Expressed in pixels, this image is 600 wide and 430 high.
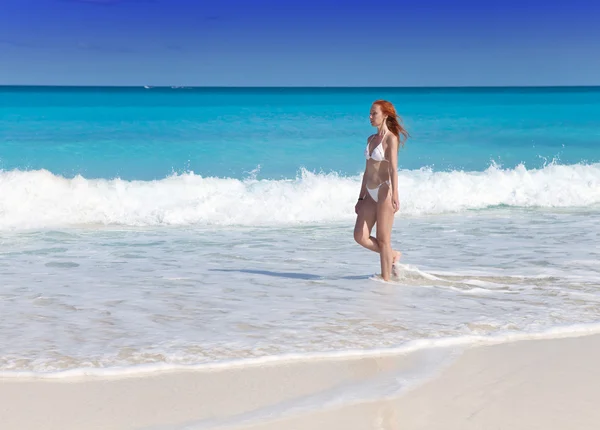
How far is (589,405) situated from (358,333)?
6.13 ft

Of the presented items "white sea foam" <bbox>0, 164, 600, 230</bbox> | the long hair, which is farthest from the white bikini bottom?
"white sea foam" <bbox>0, 164, 600, 230</bbox>

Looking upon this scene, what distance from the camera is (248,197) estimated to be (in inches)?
573

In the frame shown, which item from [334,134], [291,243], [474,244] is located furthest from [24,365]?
[334,134]

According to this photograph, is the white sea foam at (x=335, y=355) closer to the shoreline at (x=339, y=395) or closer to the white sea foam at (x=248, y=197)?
the shoreline at (x=339, y=395)

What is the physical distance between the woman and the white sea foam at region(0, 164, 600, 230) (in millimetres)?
5000

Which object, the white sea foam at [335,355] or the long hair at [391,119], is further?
the long hair at [391,119]

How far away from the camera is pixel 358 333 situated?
227 inches

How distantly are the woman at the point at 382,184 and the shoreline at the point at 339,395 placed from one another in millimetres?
2286

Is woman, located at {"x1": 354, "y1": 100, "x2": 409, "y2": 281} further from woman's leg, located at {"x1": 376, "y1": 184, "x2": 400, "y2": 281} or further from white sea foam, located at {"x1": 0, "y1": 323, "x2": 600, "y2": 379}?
white sea foam, located at {"x1": 0, "y1": 323, "x2": 600, "y2": 379}

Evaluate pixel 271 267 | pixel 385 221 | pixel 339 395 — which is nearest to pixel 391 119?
pixel 385 221

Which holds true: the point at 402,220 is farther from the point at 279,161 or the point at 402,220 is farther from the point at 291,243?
the point at 279,161

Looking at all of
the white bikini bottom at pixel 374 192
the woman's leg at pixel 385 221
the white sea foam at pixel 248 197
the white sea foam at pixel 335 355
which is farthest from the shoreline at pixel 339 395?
the white sea foam at pixel 248 197

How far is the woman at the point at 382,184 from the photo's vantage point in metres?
7.27

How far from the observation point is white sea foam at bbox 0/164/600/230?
42.1 feet
